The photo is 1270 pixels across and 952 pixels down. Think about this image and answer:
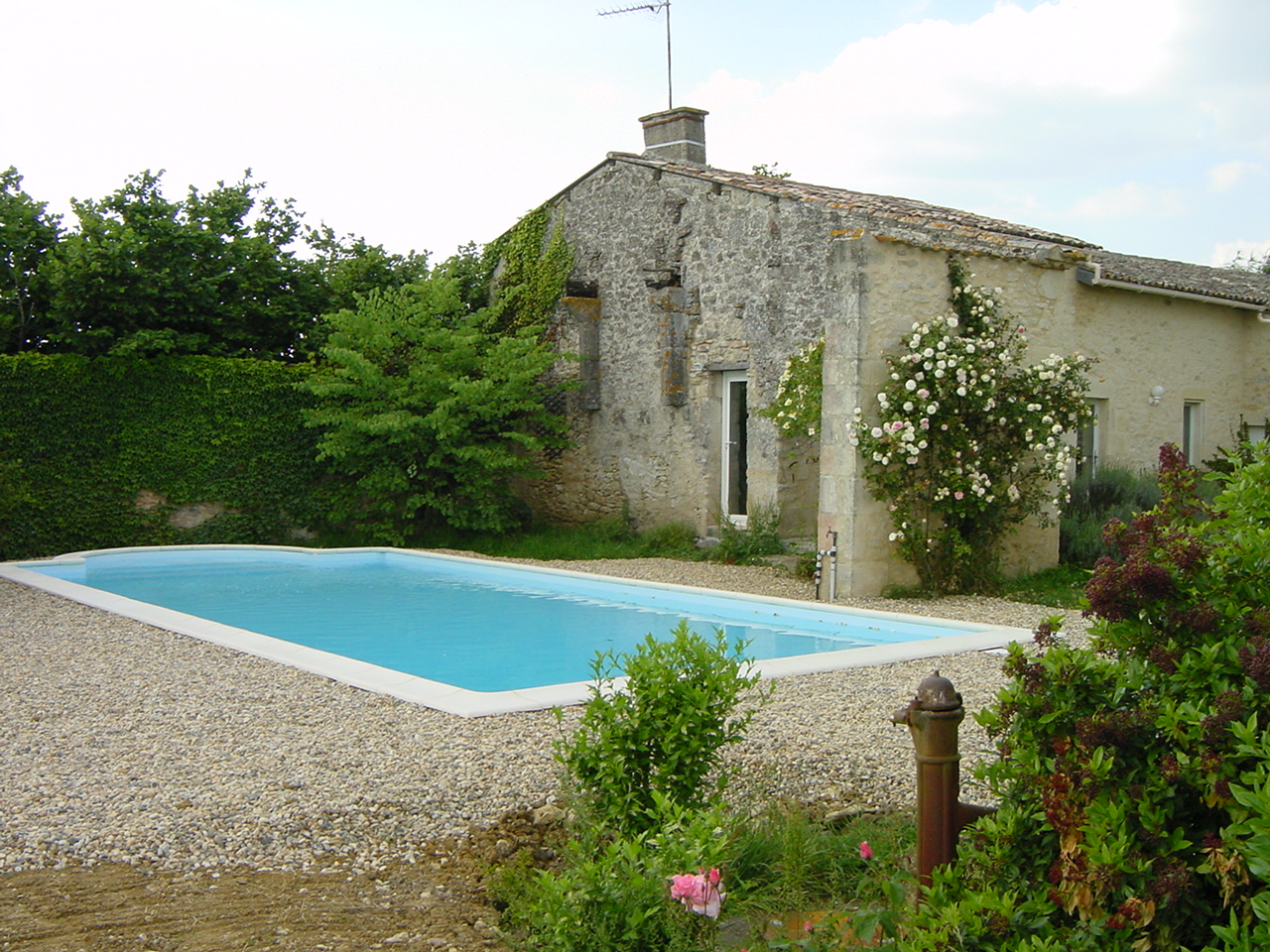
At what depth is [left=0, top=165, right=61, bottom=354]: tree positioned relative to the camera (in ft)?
42.5

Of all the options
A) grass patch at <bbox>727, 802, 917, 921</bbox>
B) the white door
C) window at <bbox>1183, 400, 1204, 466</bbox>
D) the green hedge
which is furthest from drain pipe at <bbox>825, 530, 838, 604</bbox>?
the green hedge

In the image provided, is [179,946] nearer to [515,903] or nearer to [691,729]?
[515,903]

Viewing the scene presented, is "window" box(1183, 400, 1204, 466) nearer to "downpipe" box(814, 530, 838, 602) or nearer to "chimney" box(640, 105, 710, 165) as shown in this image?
"chimney" box(640, 105, 710, 165)

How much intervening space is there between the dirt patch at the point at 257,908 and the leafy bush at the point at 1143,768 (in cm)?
139

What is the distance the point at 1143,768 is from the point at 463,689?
159 inches

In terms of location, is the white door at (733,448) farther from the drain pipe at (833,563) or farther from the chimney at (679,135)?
the drain pipe at (833,563)

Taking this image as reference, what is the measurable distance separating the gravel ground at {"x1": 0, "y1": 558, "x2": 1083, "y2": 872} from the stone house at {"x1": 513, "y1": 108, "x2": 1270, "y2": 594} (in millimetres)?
6181

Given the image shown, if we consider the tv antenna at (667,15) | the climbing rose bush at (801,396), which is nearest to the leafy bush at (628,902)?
the climbing rose bush at (801,396)

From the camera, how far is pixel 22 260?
13172 mm

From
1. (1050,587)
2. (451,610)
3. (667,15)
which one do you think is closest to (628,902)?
(451,610)

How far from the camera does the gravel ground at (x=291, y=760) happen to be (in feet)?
11.6

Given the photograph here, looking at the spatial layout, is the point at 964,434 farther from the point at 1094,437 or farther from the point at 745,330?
the point at 1094,437

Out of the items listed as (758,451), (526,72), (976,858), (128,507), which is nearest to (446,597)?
(758,451)

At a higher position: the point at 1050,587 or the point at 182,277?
the point at 182,277
